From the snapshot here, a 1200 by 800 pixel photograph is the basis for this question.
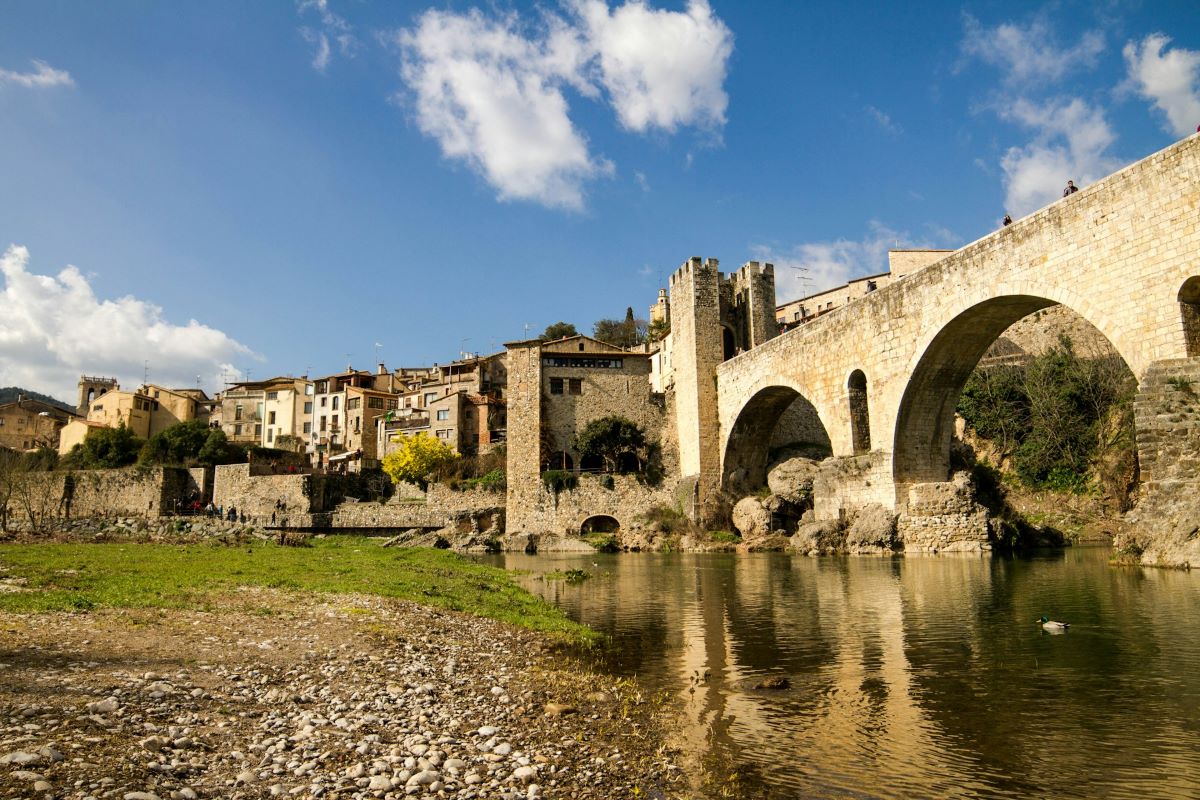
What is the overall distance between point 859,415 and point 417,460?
32088 mm

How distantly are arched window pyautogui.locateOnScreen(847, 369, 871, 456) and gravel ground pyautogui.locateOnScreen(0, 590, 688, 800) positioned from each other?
21011 millimetres

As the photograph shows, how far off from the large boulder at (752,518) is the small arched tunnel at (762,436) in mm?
3865

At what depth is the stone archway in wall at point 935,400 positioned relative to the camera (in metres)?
24.0

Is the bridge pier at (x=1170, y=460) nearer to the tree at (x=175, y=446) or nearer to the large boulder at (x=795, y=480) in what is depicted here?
the large boulder at (x=795, y=480)

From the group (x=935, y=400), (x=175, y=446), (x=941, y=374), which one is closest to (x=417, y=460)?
(x=175, y=446)

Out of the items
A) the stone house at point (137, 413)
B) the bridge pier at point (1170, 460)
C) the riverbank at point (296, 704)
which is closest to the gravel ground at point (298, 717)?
the riverbank at point (296, 704)

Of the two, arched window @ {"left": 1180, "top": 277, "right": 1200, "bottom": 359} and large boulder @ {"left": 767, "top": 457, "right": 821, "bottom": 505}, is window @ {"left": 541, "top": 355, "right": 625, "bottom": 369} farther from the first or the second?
arched window @ {"left": 1180, "top": 277, "right": 1200, "bottom": 359}

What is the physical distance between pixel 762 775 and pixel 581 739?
1461 millimetres

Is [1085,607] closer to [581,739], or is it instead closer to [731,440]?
[581,739]

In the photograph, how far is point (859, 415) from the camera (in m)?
28.2

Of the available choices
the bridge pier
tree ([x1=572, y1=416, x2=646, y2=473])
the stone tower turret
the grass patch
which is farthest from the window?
the bridge pier

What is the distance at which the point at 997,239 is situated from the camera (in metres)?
21.1

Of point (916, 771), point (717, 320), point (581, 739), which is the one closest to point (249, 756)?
point (581, 739)

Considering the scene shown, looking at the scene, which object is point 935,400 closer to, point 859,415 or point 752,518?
point 859,415
